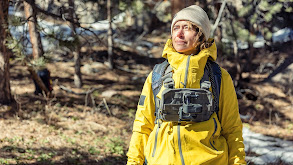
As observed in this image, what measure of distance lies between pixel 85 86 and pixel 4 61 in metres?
5.57

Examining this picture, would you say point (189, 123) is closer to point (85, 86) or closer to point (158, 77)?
point (158, 77)

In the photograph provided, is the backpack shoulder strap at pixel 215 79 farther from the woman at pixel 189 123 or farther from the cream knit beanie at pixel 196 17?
the cream knit beanie at pixel 196 17

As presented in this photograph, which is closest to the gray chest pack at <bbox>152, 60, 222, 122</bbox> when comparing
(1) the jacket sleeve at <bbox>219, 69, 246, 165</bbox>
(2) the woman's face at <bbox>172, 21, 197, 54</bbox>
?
(1) the jacket sleeve at <bbox>219, 69, 246, 165</bbox>

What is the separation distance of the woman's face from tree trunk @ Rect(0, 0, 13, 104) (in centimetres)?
463

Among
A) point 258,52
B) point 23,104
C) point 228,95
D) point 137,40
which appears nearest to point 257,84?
point 258,52

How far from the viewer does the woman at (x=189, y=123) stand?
6.27 feet

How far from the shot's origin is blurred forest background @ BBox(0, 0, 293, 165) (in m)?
5.53

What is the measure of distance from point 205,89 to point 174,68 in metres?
0.27

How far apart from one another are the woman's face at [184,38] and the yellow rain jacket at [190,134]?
6 centimetres

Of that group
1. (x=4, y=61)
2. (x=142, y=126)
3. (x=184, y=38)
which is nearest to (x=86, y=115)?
(x=4, y=61)

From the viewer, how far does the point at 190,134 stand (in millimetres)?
1919

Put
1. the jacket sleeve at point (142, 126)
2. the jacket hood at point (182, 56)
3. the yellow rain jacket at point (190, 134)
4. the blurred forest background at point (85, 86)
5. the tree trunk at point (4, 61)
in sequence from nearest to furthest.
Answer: the yellow rain jacket at point (190, 134), the jacket hood at point (182, 56), the jacket sleeve at point (142, 126), the blurred forest background at point (85, 86), the tree trunk at point (4, 61)

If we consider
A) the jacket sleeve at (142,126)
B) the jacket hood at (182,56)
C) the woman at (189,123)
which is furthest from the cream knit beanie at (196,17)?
the jacket sleeve at (142,126)

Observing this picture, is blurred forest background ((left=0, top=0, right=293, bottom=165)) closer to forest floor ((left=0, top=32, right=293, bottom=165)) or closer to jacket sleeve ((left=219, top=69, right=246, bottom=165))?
forest floor ((left=0, top=32, right=293, bottom=165))
